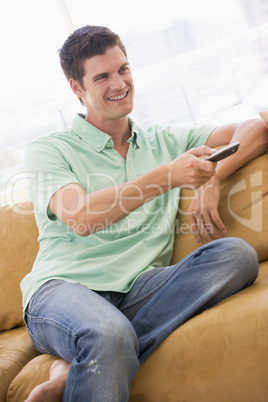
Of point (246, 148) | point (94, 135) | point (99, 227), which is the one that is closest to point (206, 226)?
point (246, 148)

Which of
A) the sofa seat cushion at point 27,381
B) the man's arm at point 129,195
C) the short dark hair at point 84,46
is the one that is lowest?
the sofa seat cushion at point 27,381

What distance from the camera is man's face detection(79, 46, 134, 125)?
67.2 inches

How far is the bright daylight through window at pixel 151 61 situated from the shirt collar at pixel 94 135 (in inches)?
83.4

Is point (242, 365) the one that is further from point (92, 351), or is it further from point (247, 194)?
point (247, 194)

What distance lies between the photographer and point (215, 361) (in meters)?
1.19

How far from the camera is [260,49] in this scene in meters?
3.99

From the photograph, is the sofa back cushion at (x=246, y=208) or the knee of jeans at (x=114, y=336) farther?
the sofa back cushion at (x=246, y=208)

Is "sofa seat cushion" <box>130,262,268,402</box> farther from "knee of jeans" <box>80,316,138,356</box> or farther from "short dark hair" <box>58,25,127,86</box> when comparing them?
"short dark hair" <box>58,25,127,86</box>

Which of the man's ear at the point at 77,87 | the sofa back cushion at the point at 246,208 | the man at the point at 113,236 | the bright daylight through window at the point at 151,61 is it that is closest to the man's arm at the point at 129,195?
the man at the point at 113,236

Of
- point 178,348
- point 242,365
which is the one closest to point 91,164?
point 178,348

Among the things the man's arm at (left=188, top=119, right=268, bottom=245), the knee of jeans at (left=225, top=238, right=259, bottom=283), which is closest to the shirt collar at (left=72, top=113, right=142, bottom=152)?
the man's arm at (left=188, top=119, right=268, bottom=245)

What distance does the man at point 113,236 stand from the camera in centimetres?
118

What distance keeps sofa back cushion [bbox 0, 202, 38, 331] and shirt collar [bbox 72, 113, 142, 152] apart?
40cm

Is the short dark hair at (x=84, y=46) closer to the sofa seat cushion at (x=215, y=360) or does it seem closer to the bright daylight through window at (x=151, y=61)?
the sofa seat cushion at (x=215, y=360)
